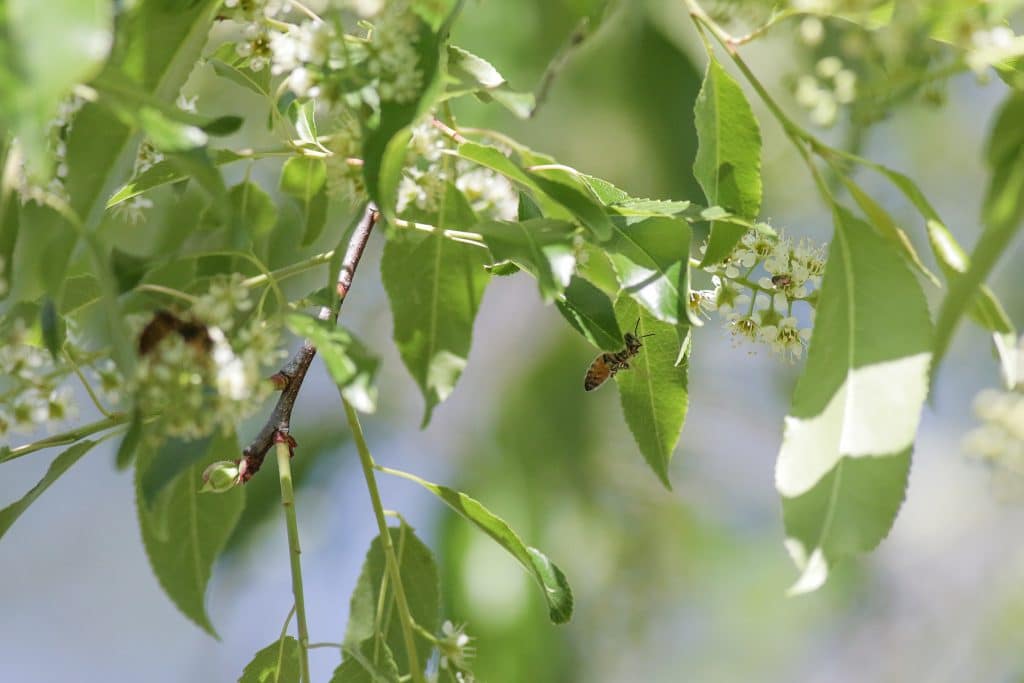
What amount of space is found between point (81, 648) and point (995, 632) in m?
3.54

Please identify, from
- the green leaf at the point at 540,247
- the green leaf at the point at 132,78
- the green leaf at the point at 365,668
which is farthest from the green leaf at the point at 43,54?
the green leaf at the point at 365,668

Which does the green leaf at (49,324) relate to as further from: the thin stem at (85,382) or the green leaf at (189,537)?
the green leaf at (189,537)

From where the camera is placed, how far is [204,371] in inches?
18.5

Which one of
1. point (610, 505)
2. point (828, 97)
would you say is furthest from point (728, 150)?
point (610, 505)

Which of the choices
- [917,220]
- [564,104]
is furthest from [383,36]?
[917,220]

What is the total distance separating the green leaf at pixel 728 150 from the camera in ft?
2.14

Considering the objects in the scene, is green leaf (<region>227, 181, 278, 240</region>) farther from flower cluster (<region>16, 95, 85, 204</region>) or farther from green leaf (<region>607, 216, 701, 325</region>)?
green leaf (<region>607, 216, 701, 325</region>)

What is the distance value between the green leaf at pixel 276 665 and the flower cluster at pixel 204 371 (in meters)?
0.29

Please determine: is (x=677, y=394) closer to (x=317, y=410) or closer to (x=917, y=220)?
(x=317, y=410)

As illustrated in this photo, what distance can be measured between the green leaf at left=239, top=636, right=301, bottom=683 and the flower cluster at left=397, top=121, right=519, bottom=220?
1.05 ft

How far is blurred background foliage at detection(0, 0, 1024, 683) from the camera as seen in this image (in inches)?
84.8

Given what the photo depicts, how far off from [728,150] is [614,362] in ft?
0.61

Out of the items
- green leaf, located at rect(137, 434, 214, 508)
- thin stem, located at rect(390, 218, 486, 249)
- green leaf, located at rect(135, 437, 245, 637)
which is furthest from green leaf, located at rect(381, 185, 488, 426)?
green leaf, located at rect(135, 437, 245, 637)

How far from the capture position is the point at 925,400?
0.52m
